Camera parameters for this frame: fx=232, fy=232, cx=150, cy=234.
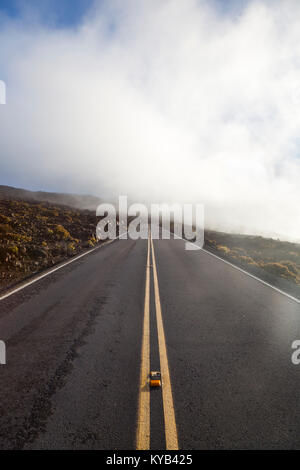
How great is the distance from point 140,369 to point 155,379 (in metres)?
0.38

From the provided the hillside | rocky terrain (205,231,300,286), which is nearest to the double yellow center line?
rocky terrain (205,231,300,286)

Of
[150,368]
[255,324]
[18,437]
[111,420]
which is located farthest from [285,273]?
[18,437]

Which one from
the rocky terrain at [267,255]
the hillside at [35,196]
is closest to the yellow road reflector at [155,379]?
the rocky terrain at [267,255]

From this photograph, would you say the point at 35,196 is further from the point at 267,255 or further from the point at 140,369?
the point at 140,369

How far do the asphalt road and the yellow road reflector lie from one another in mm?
94

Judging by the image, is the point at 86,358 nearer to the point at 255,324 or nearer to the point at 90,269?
the point at 255,324

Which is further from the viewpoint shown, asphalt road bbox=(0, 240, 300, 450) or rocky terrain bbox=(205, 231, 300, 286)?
rocky terrain bbox=(205, 231, 300, 286)

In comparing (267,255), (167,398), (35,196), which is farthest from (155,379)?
(35,196)

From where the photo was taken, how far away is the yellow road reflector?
11.4ft

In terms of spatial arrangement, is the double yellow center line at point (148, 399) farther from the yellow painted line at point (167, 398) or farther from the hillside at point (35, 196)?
the hillside at point (35, 196)

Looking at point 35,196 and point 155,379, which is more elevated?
point 35,196

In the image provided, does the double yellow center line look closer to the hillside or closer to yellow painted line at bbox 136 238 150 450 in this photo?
yellow painted line at bbox 136 238 150 450

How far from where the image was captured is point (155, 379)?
3613 mm
